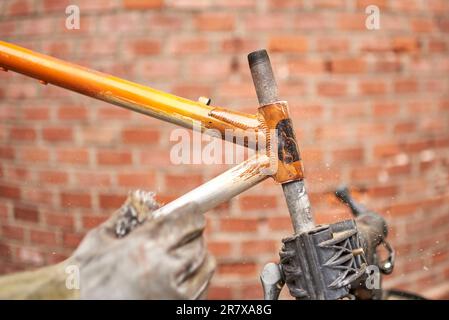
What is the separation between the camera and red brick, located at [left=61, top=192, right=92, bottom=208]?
1.62m

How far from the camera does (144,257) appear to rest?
0.70 m

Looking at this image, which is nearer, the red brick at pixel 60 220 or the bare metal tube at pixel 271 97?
the bare metal tube at pixel 271 97

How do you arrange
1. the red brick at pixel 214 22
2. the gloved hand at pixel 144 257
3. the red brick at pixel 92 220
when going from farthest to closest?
the red brick at pixel 92 220
the red brick at pixel 214 22
the gloved hand at pixel 144 257

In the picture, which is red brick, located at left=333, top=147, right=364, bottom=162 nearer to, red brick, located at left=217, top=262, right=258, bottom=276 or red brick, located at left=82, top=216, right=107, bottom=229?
red brick, located at left=217, top=262, right=258, bottom=276

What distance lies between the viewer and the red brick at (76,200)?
162cm

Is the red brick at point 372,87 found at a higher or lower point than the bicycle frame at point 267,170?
higher

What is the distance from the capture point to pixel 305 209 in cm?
96

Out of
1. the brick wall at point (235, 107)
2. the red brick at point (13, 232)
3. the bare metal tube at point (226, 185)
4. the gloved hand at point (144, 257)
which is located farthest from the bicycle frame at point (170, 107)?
the red brick at point (13, 232)

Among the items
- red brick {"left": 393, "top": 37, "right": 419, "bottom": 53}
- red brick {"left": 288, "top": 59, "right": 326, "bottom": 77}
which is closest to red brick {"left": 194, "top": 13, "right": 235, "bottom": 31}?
red brick {"left": 288, "top": 59, "right": 326, "bottom": 77}

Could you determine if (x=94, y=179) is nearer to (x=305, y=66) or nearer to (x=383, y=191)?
(x=305, y=66)

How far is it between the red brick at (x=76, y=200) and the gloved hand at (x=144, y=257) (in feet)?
2.96

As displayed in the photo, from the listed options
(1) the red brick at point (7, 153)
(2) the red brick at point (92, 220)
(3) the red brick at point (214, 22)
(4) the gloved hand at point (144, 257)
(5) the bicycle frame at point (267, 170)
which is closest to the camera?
(4) the gloved hand at point (144, 257)

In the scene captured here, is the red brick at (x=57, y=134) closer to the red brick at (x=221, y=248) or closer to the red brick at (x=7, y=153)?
the red brick at (x=7, y=153)

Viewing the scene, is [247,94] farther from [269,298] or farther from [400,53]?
[269,298]
